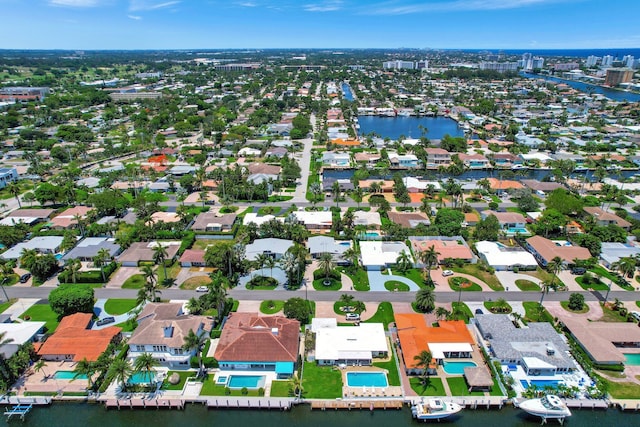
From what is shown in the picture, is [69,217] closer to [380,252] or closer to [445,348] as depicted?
[380,252]

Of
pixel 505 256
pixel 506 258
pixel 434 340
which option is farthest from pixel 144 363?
pixel 505 256

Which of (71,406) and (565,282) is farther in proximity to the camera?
(565,282)

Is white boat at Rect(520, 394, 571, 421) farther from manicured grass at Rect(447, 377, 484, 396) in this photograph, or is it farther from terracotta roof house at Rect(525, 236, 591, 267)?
terracotta roof house at Rect(525, 236, 591, 267)

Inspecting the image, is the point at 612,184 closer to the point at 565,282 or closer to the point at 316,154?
the point at 565,282

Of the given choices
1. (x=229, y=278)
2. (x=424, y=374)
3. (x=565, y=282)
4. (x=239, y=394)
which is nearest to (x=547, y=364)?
(x=424, y=374)

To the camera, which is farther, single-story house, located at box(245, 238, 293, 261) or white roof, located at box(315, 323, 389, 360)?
single-story house, located at box(245, 238, 293, 261)

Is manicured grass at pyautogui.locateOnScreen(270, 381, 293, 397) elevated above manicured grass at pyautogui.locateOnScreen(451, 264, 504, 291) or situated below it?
below

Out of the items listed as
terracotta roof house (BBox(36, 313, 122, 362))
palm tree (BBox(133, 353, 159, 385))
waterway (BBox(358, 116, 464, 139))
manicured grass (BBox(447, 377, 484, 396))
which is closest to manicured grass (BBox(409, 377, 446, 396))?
manicured grass (BBox(447, 377, 484, 396))

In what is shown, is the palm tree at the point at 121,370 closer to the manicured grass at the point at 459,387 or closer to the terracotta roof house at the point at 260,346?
the terracotta roof house at the point at 260,346

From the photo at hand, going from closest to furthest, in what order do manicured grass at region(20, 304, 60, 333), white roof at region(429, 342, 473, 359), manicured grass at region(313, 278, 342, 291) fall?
white roof at region(429, 342, 473, 359) < manicured grass at region(20, 304, 60, 333) < manicured grass at region(313, 278, 342, 291)
